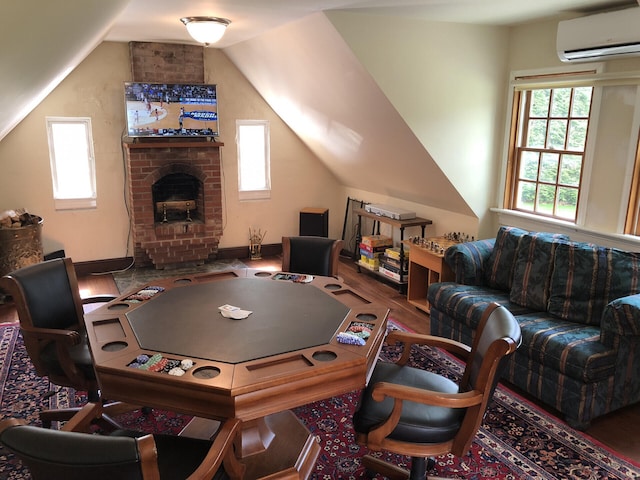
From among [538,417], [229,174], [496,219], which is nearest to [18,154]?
[229,174]

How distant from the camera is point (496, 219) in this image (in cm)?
487

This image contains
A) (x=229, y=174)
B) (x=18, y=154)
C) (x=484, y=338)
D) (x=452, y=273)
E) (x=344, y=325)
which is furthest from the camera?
(x=229, y=174)

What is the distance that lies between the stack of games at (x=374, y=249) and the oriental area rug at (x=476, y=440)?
235 centimetres

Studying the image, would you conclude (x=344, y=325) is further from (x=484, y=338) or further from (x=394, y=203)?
(x=394, y=203)

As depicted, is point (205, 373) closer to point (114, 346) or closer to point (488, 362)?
point (114, 346)

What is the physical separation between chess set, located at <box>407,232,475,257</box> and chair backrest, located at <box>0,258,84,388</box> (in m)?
2.93

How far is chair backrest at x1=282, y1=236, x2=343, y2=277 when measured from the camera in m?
3.64

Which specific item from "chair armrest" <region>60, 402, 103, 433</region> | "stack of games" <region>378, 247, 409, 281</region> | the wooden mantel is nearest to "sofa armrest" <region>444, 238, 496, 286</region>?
"stack of games" <region>378, 247, 409, 281</region>

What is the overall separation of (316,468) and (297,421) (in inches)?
9.9

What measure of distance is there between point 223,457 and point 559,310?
99.7 inches

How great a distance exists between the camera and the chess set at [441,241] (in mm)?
4633

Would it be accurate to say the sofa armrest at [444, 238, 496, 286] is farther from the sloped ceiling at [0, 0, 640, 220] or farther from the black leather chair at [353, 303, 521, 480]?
the black leather chair at [353, 303, 521, 480]

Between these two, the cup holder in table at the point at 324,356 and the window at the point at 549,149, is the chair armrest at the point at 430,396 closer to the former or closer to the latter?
the cup holder in table at the point at 324,356

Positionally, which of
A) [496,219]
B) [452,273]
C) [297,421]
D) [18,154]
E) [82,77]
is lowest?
[297,421]
